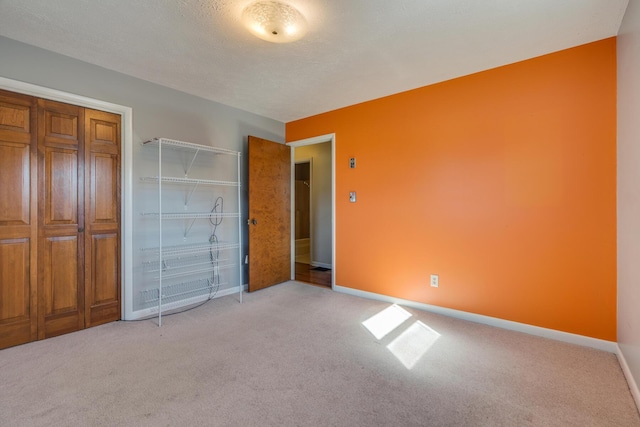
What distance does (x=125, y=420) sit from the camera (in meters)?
1.47

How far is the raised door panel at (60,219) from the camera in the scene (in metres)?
2.35

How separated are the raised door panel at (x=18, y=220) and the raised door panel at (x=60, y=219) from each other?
0.05m

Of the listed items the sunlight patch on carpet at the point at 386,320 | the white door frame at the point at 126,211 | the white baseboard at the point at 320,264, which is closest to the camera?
the sunlight patch on carpet at the point at 386,320

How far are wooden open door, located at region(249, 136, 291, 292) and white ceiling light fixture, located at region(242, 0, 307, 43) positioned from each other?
1760 millimetres

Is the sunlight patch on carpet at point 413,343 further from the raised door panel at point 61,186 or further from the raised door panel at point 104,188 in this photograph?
the raised door panel at point 61,186

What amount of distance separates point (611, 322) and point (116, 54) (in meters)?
4.54

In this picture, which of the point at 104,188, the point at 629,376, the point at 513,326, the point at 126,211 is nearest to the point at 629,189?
the point at 629,376

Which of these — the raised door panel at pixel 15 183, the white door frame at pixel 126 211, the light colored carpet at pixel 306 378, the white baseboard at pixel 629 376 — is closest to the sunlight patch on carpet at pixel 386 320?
the light colored carpet at pixel 306 378

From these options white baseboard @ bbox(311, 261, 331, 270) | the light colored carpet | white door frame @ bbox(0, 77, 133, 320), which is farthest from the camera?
white baseboard @ bbox(311, 261, 331, 270)

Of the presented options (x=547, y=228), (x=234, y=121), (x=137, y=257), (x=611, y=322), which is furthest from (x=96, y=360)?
(x=611, y=322)

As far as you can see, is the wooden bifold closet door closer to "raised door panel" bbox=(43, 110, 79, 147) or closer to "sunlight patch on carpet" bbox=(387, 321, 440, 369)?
"raised door panel" bbox=(43, 110, 79, 147)

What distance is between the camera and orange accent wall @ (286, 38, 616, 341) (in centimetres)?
220

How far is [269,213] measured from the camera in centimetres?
392

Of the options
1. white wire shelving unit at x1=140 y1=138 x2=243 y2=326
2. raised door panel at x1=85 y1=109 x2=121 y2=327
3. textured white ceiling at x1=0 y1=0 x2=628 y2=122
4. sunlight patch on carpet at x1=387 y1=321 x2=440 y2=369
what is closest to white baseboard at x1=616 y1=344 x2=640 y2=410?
sunlight patch on carpet at x1=387 y1=321 x2=440 y2=369
